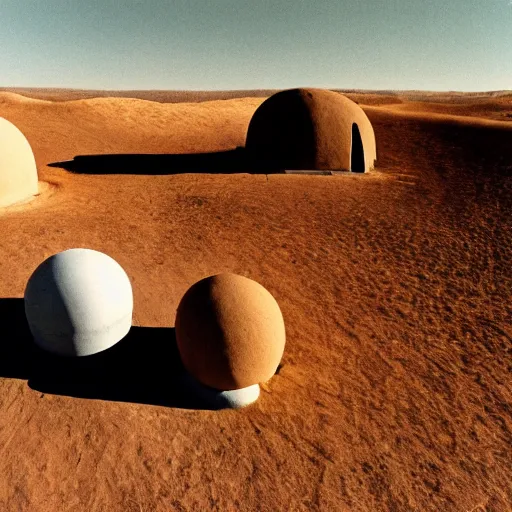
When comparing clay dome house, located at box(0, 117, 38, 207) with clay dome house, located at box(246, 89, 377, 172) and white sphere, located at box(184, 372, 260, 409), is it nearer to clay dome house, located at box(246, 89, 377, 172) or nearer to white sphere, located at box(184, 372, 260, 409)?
clay dome house, located at box(246, 89, 377, 172)

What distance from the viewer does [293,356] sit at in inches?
307

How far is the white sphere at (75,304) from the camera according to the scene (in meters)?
6.85

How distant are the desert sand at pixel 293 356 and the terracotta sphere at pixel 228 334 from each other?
68 cm

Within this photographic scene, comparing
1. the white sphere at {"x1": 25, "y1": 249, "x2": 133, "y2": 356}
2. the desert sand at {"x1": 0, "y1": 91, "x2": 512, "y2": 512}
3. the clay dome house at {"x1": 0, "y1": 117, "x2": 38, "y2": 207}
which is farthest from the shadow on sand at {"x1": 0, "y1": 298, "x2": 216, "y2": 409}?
the clay dome house at {"x1": 0, "y1": 117, "x2": 38, "y2": 207}

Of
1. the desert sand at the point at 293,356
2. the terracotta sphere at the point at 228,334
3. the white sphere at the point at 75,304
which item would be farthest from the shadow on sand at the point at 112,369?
the terracotta sphere at the point at 228,334

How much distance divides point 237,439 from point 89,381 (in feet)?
8.21

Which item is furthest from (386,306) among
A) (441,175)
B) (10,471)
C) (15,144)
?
(15,144)

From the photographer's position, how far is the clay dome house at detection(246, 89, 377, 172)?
628 inches

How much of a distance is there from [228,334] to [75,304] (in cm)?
249

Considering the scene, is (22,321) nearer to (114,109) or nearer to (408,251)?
(408,251)

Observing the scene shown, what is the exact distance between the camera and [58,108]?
969 inches

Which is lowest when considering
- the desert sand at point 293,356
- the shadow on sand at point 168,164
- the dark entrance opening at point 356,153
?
the desert sand at point 293,356

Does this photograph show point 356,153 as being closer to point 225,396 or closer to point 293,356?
point 293,356

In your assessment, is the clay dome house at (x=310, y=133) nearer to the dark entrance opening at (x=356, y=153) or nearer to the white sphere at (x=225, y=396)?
the dark entrance opening at (x=356, y=153)
